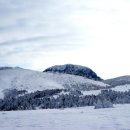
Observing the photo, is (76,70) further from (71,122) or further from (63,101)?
(71,122)

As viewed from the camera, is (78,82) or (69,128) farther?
(78,82)

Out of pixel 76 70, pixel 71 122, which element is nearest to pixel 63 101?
pixel 71 122

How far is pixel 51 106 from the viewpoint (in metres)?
24.7

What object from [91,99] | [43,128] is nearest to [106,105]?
[91,99]

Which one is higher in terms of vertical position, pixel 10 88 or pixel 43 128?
pixel 10 88

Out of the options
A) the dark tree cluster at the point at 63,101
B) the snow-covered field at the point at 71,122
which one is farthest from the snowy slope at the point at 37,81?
the snow-covered field at the point at 71,122

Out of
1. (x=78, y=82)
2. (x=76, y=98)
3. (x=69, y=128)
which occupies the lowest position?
(x=69, y=128)

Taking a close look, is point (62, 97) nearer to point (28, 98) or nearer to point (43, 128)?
point (28, 98)

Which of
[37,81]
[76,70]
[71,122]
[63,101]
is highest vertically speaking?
[76,70]

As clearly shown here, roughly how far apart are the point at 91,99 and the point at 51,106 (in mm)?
2963

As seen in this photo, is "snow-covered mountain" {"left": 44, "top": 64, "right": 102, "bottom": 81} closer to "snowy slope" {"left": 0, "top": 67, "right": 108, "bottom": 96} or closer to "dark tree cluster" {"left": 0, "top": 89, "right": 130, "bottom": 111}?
"snowy slope" {"left": 0, "top": 67, "right": 108, "bottom": 96}

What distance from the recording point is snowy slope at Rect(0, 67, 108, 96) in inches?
1589

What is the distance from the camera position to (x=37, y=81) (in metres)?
43.4

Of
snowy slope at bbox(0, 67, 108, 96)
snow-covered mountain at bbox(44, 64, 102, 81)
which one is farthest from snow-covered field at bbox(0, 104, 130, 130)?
snow-covered mountain at bbox(44, 64, 102, 81)
